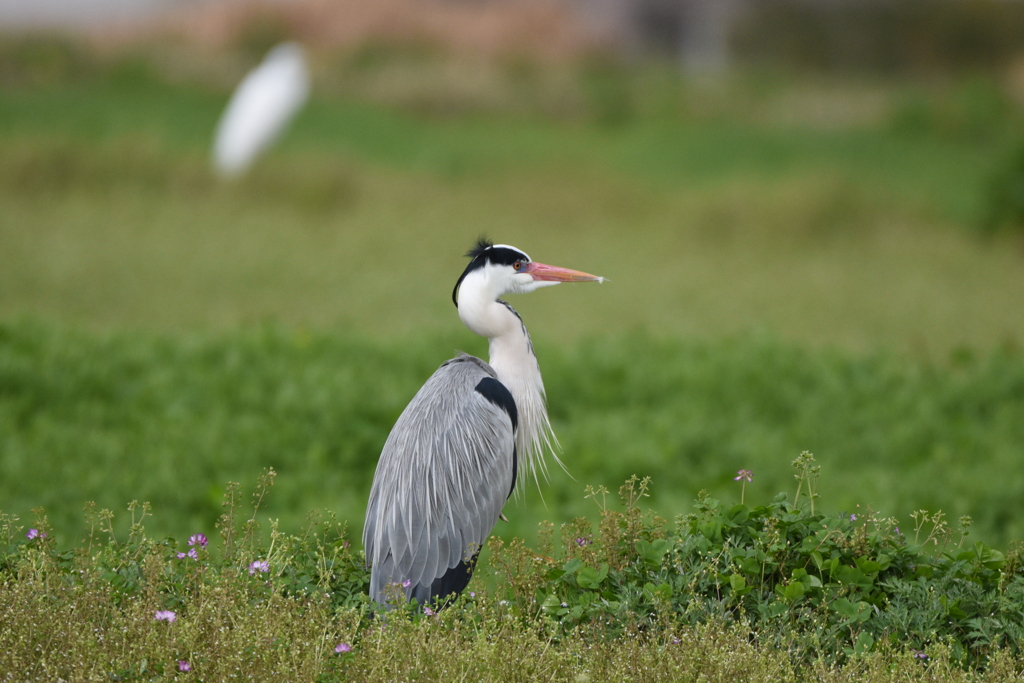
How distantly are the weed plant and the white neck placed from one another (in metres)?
0.35

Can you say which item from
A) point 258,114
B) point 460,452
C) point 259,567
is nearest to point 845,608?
point 460,452

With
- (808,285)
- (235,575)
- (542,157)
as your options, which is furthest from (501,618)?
(542,157)

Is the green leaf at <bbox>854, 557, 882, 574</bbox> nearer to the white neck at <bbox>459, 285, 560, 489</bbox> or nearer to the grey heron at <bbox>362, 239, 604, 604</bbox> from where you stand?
the white neck at <bbox>459, 285, 560, 489</bbox>

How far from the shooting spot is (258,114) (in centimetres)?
1273

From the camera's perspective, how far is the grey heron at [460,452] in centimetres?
301

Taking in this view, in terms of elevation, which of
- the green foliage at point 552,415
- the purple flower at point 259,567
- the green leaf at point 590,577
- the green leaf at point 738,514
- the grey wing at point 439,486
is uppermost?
the grey wing at point 439,486

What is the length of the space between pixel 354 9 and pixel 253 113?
12.0m

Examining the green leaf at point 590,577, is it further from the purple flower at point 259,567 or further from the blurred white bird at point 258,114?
the blurred white bird at point 258,114

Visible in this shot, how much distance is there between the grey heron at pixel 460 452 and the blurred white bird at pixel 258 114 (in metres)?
10.0

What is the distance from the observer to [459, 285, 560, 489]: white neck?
3.00 m

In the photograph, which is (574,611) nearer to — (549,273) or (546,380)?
(549,273)

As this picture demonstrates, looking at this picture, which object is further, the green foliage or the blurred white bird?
the blurred white bird

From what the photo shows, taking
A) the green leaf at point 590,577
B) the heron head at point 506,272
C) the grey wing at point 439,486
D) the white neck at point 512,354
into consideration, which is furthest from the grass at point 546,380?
the heron head at point 506,272

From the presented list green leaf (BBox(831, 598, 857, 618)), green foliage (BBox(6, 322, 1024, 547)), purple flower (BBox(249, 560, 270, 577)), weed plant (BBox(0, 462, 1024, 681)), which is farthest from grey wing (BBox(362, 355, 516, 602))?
green foliage (BBox(6, 322, 1024, 547))
